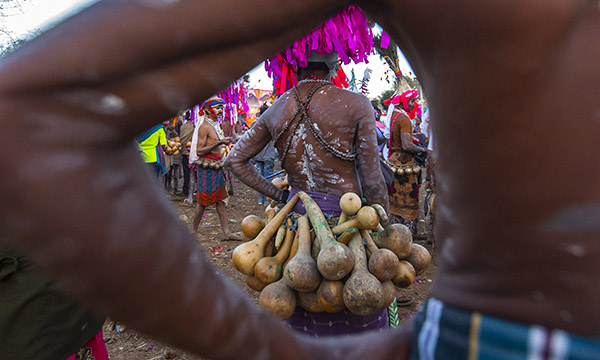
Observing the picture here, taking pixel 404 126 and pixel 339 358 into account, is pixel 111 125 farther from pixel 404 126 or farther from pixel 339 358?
pixel 404 126

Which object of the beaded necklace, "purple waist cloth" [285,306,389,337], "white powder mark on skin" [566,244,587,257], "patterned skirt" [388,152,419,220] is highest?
the beaded necklace

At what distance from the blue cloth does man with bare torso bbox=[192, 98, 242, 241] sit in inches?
236

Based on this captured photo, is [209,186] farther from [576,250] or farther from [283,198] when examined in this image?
[576,250]

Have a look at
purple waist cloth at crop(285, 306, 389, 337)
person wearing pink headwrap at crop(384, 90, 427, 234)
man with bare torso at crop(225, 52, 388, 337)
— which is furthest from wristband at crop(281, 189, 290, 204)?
person wearing pink headwrap at crop(384, 90, 427, 234)

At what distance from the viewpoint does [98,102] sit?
368 millimetres

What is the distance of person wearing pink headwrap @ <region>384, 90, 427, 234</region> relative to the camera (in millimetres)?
5812

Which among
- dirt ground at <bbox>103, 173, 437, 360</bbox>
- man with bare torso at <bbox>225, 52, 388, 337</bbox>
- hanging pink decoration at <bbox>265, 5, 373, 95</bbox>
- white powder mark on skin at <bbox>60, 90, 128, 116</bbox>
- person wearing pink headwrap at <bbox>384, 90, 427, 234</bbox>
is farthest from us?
person wearing pink headwrap at <bbox>384, 90, 427, 234</bbox>

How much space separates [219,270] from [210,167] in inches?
239

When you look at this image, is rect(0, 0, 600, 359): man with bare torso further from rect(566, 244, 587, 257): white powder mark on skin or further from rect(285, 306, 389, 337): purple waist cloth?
rect(285, 306, 389, 337): purple waist cloth

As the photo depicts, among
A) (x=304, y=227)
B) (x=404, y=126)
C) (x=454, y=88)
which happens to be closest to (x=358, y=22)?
(x=304, y=227)

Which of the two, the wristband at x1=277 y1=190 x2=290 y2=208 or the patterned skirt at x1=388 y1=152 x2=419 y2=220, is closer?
the wristband at x1=277 y1=190 x2=290 y2=208

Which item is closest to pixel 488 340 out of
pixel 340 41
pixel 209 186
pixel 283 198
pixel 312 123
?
pixel 312 123

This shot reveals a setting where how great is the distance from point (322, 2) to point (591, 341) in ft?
1.79

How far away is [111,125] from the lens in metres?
0.38
